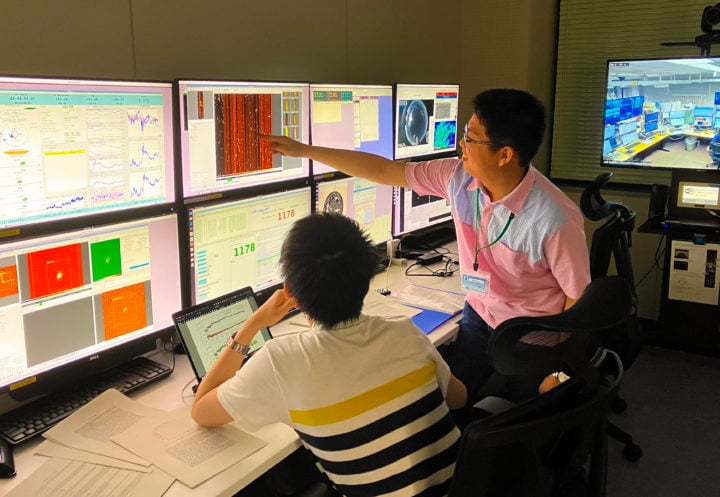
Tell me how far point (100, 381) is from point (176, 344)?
0.96ft

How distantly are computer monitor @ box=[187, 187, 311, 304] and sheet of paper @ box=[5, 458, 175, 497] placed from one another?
65 centimetres

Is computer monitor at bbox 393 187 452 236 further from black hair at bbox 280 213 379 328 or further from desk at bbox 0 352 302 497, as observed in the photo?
black hair at bbox 280 213 379 328

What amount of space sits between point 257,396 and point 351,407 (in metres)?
0.20

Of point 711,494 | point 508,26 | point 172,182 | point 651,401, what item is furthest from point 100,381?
point 508,26

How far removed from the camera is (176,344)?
1.97 m

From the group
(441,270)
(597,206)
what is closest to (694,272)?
(597,206)

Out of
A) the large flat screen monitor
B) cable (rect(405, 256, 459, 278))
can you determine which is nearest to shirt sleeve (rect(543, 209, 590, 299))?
cable (rect(405, 256, 459, 278))

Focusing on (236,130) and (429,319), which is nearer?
(236,130)

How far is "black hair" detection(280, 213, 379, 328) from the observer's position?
4.20 ft

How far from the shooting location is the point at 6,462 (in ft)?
4.37

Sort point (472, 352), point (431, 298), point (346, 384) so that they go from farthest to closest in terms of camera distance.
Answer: point (431, 298) → point (472, 352) → point (346, 384)

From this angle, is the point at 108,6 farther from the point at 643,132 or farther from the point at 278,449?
the point at 643,132

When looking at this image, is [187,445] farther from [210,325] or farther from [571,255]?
[571,255]

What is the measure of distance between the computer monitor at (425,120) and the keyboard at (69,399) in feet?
5.22
